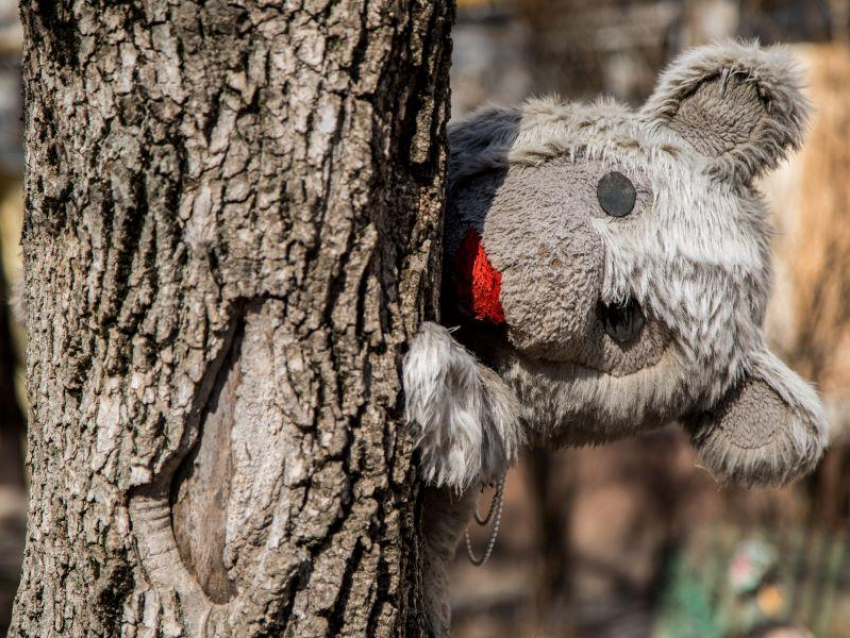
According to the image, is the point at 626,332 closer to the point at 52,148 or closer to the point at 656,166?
the point at 656,166

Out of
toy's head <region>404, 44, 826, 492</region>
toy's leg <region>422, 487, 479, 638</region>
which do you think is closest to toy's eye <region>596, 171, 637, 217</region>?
toy's head <region>404, 44, 826, 492</region>

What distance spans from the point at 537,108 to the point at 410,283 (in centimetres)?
48

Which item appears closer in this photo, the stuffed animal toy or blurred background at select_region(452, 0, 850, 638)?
the stuffed animal toy

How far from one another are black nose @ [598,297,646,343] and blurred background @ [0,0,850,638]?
2.81 meters

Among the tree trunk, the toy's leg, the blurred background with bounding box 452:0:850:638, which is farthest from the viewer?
the blurred background with bounding box 452:0:850:638

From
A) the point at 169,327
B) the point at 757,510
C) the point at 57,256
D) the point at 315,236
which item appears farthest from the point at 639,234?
the point at 757,510

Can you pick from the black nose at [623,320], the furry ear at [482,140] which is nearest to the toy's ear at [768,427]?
the black nose at [623,320]

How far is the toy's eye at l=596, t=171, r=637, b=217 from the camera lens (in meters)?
1.56

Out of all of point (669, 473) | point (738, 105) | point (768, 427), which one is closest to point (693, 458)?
point (669, 473)

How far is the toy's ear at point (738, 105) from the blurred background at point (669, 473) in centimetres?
272

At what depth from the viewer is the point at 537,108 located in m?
1.71

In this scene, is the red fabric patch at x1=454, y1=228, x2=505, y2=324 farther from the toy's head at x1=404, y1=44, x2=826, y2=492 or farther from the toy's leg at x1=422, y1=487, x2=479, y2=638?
the toy's leg at x1=422, y1=487, x2=479, y2=638

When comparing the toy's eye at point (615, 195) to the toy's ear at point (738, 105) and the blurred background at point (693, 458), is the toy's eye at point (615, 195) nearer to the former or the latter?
the toy's ear at point (738, 105)

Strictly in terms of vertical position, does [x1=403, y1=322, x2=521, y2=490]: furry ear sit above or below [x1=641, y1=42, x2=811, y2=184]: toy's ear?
below
